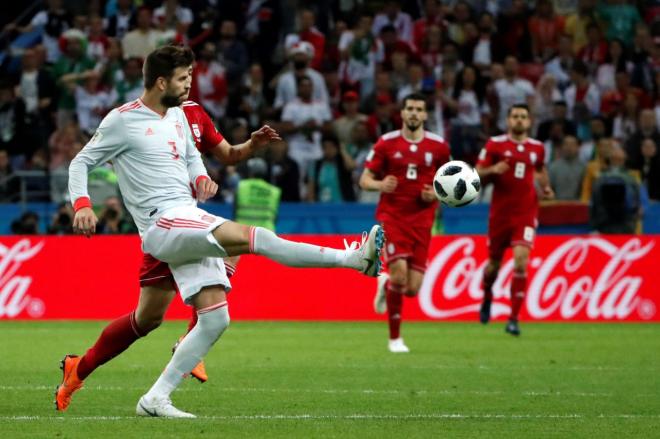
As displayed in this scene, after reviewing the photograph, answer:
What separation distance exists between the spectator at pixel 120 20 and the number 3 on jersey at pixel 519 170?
9.41 meters

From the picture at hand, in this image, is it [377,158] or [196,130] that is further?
[377,158]

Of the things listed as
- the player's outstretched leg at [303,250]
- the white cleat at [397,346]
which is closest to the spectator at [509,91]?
the white cleat at [397,346]

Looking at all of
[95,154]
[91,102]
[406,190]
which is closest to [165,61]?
[95,154]

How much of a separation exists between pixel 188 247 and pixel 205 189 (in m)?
0.84

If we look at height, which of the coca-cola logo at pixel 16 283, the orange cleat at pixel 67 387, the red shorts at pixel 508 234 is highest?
the red shorts at pixel 508 234

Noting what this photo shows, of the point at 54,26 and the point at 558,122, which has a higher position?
the point at 54,26

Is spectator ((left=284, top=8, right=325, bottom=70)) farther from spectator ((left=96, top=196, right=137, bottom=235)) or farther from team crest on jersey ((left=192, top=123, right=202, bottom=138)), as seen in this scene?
Answer: team crest on jersey ((left=192, top=123, right=202, bottom=138))

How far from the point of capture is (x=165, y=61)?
825 centimetres

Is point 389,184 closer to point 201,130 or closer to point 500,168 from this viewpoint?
point 500,168

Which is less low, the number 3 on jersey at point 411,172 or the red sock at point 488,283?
the number 3 on jersey at point 411,172

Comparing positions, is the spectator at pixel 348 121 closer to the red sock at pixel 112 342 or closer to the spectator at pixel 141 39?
the spectator at pixel 141 39

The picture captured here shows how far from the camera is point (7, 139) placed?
2186cm

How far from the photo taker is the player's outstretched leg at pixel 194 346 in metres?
8.07

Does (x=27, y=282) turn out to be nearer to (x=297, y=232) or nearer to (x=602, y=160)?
(x=297, y=232)
